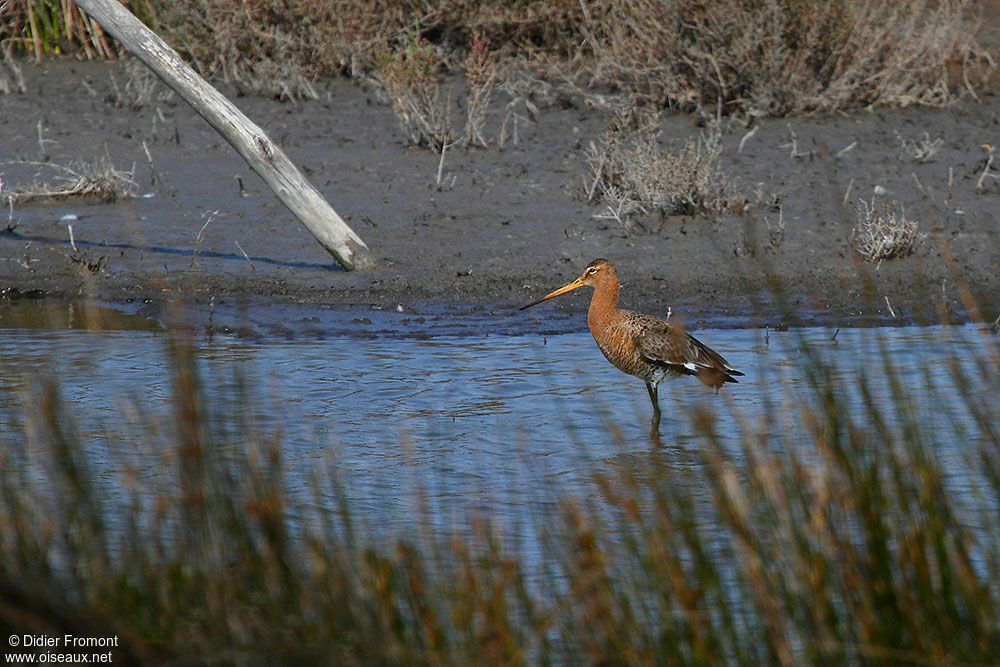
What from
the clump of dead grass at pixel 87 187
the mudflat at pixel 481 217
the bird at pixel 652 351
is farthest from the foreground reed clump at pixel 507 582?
the clump of dead grass at pixel 87 187

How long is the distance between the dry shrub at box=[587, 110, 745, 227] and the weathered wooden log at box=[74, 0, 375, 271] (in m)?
2.72

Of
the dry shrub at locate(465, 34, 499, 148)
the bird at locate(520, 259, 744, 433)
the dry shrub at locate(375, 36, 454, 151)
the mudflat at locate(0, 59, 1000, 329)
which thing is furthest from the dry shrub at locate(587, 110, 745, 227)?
the bird at locate(520, 259, 744, 433)

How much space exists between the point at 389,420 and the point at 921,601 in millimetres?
4520

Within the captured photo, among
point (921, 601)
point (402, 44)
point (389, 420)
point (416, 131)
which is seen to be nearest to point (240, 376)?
point (921, 601)

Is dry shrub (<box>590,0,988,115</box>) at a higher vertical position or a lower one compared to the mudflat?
higher

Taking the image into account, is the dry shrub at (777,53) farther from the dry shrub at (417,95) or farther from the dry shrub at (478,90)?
the dry shrub at (417,95)

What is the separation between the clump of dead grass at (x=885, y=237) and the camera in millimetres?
10203

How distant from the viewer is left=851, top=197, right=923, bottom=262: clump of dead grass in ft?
33.5

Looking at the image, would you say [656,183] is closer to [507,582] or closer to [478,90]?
[478,90]

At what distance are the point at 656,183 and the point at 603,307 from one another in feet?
10.3

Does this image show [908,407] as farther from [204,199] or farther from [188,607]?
[204,199]

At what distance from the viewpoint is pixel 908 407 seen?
3752 millimetres

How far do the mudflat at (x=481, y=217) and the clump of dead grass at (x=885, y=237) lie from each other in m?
0.11

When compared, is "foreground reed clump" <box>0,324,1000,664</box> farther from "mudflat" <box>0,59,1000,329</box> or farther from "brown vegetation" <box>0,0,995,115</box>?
"brown vegetation" <box>0,0,995,115</box>
